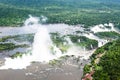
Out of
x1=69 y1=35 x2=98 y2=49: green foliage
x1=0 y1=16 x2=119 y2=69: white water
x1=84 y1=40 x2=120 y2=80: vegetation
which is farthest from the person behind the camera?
x1=69 y1=35 x2=98 y2=49: green foliage

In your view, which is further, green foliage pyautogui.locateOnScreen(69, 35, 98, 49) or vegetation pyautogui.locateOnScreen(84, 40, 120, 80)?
green foliage pyautogui.locateOnScreen(69, 35, 98, 49)

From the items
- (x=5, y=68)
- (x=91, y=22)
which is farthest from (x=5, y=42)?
(x=91, y=22)

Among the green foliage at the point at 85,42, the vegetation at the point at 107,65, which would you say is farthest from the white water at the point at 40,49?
the vegetation at the point at 107,65

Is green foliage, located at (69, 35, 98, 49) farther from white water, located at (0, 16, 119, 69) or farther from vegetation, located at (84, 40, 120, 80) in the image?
vegetation, located at (84, 40, 120, 80)

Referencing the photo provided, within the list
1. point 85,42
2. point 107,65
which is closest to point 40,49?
point 85,42

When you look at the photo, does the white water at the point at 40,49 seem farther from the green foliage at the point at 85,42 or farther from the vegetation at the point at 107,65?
the vegetation at the point at 107,65

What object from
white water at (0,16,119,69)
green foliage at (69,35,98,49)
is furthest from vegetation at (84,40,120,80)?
green foliage at (69,35,98,49)

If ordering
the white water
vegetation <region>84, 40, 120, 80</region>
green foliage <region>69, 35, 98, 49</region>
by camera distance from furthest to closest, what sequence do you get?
1. green foliage <region>69, 35, 98, 49</region>
2. the white water
3. vegetation <region>84, 40, 120, 80</region>

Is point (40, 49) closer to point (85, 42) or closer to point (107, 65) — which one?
point (85, 42)

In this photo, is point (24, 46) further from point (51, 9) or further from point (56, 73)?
point (51, 9)
